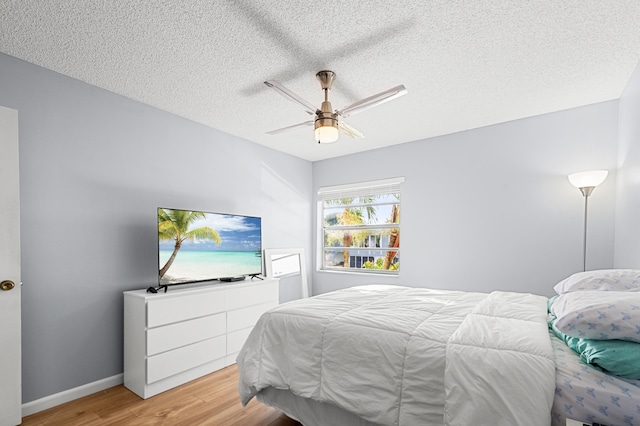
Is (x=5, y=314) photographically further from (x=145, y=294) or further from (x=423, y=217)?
(x=423, y=217)

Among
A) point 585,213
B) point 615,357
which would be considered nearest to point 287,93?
point 615,357

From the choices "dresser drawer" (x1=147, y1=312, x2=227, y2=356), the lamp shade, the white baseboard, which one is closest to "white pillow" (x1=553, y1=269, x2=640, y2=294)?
the lamp shade

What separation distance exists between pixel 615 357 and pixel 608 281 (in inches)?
33.5

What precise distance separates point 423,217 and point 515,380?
2929 mm

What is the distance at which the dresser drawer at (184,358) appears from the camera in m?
2.53

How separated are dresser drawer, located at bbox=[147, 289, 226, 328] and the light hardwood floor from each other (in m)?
0.58

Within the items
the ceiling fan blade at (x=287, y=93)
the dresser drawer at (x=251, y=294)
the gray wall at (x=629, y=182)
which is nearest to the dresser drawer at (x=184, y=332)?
the dresser drawer at (x=251, y=294)

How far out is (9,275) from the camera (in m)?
2.10

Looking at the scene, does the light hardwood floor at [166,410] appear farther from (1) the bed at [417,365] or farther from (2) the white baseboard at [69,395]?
(1) the bed at [417,365]

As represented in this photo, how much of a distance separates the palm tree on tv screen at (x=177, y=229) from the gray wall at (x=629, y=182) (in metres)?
3.55

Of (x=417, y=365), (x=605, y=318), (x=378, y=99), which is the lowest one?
(x=417, y=365)

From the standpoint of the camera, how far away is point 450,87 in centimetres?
268

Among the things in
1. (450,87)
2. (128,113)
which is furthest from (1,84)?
(450,87)

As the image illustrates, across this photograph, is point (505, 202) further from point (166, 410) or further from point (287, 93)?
point (166, 410)
